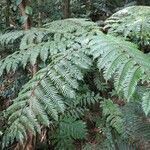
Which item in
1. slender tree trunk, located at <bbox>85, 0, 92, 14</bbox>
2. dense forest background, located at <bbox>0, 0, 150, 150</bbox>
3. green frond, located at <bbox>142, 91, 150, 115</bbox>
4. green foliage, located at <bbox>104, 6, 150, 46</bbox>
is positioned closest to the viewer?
green frond, located at <bbox>142, 91, 150, 115</bbox>

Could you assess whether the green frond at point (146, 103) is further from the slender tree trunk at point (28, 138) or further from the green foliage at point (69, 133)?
the green foliage at point (69, 133)

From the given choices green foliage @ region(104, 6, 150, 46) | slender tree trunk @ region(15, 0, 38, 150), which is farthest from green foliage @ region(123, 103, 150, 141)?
green foliage @ region(104, 6, 150, 46)

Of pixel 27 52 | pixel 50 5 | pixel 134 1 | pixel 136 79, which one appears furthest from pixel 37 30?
pixel 134 1

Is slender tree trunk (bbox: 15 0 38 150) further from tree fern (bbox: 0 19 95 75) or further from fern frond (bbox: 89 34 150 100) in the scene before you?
fern frond (bbox: 89 34 150 100)

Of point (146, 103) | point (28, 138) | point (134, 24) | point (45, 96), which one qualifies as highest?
point (134, 24)

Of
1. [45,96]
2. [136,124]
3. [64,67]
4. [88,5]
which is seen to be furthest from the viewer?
[88,5]

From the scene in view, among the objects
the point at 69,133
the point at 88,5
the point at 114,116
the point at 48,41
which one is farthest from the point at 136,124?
the point at 88,5

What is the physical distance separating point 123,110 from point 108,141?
42cm

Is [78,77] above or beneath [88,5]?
above

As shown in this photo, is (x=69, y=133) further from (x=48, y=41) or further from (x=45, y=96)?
(x=45, y=96)

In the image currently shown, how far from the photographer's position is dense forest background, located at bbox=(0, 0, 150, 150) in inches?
75.9

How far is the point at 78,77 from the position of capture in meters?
2.12

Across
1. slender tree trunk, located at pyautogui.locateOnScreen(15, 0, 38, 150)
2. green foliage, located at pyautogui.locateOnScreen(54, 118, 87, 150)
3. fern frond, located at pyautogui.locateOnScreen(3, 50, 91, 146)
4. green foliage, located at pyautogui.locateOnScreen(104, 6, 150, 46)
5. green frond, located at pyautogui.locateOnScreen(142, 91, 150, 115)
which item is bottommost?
green foliage, located at pyautogui.locateOnScreen(54, 118, 87, 150)

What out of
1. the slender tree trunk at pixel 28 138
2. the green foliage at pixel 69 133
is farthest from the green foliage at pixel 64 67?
the green foliage at pixel 69 133
